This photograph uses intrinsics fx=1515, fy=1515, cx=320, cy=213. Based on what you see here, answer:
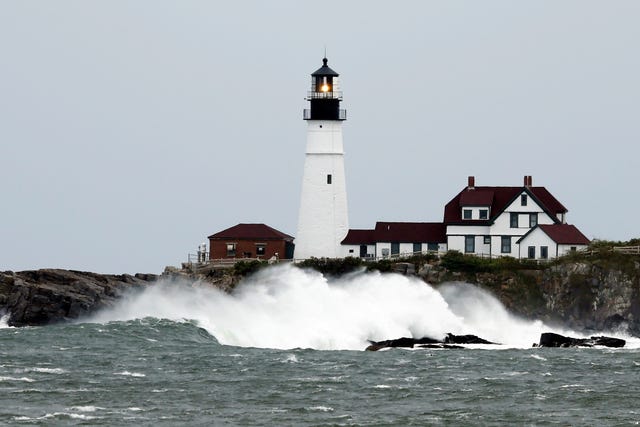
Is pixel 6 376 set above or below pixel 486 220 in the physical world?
below

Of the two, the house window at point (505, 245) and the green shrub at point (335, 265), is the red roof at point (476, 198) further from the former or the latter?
the green shrub at point (335, 265)

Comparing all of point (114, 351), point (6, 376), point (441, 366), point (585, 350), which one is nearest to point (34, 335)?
point (114, 351)

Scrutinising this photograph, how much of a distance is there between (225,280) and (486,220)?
13191 mm

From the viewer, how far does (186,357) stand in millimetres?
51688

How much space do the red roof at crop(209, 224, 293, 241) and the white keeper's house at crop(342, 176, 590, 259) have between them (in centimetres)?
450

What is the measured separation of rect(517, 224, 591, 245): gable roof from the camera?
71750 mm

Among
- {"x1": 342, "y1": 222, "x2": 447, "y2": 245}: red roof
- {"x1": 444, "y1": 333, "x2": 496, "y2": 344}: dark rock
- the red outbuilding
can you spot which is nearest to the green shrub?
{"x1": 342, "y1": 222, "x2": 447, "y2": 245}: red roof

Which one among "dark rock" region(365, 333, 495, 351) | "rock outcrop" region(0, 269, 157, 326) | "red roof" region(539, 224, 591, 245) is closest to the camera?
"dark rock" region(365, 333, 495, 351)

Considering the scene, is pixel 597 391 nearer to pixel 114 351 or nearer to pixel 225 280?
pixel 114 351

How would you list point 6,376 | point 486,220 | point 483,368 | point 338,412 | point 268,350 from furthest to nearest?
point 486,220, point 268,350, point 483,368, point 6,376, point 338,412

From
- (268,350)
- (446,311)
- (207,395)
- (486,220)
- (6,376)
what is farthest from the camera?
(486,220)

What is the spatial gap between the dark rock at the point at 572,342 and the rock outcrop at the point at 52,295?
19.1 meters

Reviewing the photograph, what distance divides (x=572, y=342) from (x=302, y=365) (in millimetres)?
14971

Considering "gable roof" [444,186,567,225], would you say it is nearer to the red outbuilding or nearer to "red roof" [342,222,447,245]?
"red roof" [342,222,447,245]
